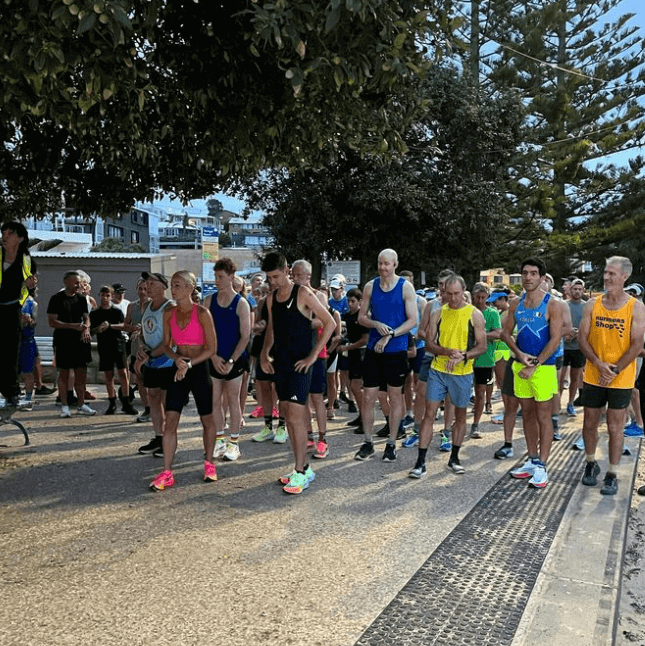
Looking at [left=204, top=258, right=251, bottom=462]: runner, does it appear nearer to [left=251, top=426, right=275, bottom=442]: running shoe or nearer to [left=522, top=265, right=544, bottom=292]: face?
[left=251, top=426, right=275, bottom=442]: running shoe

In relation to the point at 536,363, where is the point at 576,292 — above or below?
above

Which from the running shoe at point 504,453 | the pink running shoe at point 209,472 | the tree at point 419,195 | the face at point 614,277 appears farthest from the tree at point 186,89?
Answer: the tree at point 419,195

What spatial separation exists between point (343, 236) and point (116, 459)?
53.1ft

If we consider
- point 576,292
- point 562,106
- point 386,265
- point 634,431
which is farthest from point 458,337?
point 562,106

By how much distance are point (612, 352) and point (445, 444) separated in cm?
199

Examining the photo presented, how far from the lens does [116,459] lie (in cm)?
613

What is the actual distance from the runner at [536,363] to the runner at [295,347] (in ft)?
5.77

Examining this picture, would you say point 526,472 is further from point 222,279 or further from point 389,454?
point 222,279

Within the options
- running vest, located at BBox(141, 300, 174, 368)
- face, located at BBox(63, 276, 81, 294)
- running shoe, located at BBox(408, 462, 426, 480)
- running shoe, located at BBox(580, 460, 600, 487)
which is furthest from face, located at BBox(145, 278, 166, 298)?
running shoe, located at BBox(580, 460, 600, 487)

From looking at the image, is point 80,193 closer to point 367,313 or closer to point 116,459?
point 116,459

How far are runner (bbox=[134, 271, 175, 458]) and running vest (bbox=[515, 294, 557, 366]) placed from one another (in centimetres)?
307

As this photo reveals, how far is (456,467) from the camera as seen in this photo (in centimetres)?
588

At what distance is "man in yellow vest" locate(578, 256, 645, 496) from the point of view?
5441 mm

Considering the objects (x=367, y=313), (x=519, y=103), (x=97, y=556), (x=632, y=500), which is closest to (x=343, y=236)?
(x=519, y=103)
